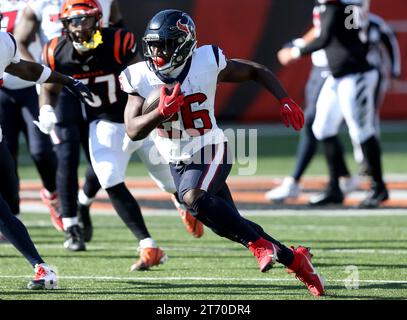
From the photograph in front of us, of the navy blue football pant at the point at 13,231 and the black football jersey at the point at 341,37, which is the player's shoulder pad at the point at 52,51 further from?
the black football jersey at the point at 341,37

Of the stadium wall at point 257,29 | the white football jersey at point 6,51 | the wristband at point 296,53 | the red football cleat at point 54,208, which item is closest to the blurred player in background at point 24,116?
the red football cleat at point 54,208

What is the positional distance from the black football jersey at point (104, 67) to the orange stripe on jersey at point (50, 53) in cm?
3

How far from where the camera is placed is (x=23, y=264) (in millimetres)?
6367

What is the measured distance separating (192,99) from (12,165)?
1.54 m

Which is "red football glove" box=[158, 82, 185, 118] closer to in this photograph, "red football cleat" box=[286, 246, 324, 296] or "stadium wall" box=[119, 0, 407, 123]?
"red football cleat" box=[286, 246, 324, 296]

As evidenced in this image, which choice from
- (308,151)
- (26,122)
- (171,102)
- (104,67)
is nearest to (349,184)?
(308,151)

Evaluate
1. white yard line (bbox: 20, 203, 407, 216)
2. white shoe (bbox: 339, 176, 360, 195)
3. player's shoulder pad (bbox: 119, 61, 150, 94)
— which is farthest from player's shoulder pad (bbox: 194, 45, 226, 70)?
white shoe (bbox: 339, 176, 360, 195)

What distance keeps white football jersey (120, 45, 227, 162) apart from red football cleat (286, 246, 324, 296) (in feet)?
2.49

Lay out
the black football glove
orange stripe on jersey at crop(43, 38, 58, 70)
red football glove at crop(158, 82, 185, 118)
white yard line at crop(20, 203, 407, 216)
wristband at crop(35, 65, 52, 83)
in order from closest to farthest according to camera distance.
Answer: red football glove at crop(158, 82, 185, 118)
wristband at crop(35, 65, 52, 83)
the black football glove
orange stripe on jersey at crop(43, 38, 58, 70)
white yard line at crop(20, 203, 407, 216)

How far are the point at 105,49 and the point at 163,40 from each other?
1302 millimetres

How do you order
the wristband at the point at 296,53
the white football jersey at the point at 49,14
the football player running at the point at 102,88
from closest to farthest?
1. the football player running at the point at 102,88
2. the white football jersey at the point at 49,14
3. the wristband at the point at 296,53

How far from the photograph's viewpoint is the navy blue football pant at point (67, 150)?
6.90 m

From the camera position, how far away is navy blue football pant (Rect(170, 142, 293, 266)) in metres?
5.06
